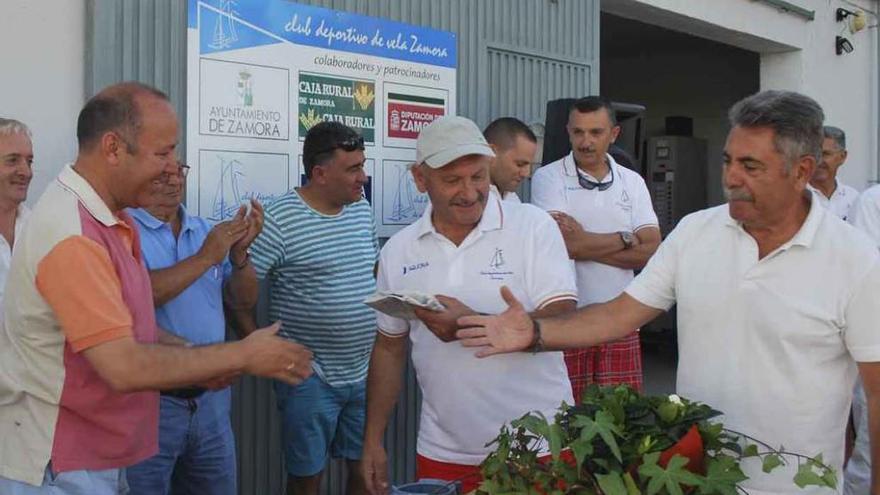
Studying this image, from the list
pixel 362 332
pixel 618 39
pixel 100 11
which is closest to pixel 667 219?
pixel 618 39

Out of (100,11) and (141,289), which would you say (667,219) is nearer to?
(100,11)

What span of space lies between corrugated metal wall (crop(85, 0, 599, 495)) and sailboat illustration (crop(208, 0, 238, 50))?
0.18m

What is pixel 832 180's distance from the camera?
6.54 m

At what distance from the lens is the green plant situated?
222 centimetres

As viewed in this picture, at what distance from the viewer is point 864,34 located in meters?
11.3

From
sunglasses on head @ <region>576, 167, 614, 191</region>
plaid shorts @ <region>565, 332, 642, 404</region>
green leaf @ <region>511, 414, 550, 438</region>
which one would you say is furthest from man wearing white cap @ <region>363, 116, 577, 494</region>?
sunglasses on head @ <region>576, 167, 614, 191</region>

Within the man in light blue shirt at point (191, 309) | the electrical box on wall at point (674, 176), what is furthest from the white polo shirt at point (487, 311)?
the electrical box on wall at point (674, 176)

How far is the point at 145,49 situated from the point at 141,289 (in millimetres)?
2044

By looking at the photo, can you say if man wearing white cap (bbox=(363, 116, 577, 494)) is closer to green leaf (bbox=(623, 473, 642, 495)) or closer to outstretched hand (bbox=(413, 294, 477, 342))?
outstretched hand (bbox=(413, 294, 477, 342))

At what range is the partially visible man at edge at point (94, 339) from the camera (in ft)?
8.19

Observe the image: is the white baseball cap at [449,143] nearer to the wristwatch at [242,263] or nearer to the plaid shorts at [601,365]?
the wristwatch at [242,263]

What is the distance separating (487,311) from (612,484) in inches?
43.2

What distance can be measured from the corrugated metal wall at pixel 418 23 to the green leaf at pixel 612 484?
3.05m

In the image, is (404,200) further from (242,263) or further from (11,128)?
(11,128)
